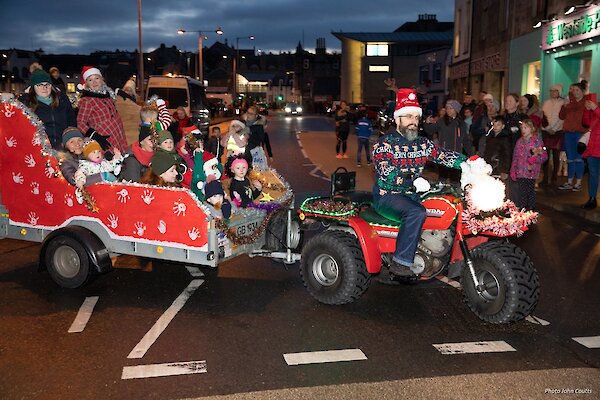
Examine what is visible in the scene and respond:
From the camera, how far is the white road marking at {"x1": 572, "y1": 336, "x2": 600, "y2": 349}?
5148mm

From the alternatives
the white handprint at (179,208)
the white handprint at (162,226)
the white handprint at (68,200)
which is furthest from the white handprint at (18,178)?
the white handprint at (179,208)

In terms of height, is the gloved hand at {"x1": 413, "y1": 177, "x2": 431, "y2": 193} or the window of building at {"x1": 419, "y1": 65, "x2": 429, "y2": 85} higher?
the window of building at {"x1": 419, "y1": 65, "x2": 429, "y2": 85}

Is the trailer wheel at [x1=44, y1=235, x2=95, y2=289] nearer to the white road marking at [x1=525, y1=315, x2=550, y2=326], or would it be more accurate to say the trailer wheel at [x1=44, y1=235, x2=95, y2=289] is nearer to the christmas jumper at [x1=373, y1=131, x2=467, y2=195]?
the christmas jumper at [x1=373, y1=131, x2=467, y2=195]

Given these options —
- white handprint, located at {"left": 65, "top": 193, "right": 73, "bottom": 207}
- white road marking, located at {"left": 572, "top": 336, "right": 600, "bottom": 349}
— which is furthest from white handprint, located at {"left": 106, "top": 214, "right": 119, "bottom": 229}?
white road marking, located at {"left": 572, "top": 336, "right": 600, "bottom": 349}

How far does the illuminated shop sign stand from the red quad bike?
12659 millimetres

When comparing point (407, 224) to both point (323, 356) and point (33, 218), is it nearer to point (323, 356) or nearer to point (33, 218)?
point (323, 356)

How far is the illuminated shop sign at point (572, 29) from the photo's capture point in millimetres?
16125

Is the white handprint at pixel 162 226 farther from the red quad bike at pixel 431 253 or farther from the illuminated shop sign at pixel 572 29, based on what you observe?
the illuminated shop sign at pixel 572 29

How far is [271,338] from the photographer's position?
5.36 m

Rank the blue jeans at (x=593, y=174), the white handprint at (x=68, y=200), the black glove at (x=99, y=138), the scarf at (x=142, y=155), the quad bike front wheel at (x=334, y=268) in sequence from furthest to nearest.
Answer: the blue jeans at (x=593, y=174) < the black glove at (x=99, y=138) < the scarf at (x=142, y=155) < the white handprint at (x=68, y=200) < the quad bike front wheel at (x=334, y=268)

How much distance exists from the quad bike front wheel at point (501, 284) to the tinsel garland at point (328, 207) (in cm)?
130

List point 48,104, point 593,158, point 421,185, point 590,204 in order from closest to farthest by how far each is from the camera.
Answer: point 421,185 < point 48,104 < point 590,204 < point 593,158

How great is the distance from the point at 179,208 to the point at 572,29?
1561cm

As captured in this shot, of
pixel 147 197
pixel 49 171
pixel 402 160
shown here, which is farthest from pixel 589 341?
pixel 49 171
